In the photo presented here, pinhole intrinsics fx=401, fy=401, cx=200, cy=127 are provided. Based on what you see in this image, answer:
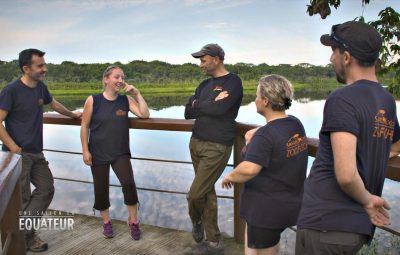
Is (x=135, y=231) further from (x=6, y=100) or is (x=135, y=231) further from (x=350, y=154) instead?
(x=350, y=154)

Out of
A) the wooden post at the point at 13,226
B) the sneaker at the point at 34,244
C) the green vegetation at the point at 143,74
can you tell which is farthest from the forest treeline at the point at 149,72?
the wooden post at the point at 13,226

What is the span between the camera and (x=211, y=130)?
2.98 m

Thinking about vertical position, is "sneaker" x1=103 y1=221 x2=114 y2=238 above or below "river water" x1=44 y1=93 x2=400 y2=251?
above

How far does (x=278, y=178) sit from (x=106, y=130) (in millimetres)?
1707

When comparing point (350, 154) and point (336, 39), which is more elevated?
point (336, 39)

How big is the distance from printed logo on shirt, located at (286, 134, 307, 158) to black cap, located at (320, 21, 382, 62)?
596mm

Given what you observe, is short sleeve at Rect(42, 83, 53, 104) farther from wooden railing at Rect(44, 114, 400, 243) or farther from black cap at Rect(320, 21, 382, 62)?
black cap at Rect(320, 21, 382, 62)

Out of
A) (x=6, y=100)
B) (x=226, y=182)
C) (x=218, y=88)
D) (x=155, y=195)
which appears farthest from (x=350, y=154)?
(x=155, y=195)

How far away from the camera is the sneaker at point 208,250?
3.08m

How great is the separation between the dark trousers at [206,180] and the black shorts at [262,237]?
991mm

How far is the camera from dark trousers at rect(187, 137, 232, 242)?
2982mm

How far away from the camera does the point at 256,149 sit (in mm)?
1825

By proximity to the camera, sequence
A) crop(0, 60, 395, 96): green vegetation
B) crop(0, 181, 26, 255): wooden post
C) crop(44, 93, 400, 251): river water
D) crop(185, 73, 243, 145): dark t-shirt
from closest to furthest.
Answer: crop(0, 181, 26, 255): wooden post < crop(185, 73, 243, 145): dark t-shirt < crop(44, 93, 400, 251): river water < crop(0, 60, 395, 96): green vegetation

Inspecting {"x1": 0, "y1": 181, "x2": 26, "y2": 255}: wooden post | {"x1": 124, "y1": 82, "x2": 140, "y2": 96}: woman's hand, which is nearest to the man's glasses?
{"x1": 0, "y1": 181, "x2": 26, "y2": 255}: wooden post
